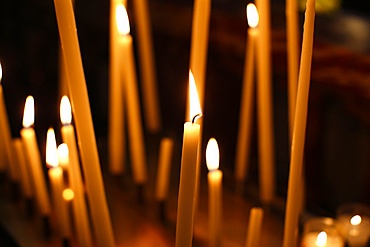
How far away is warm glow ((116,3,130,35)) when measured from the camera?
0.68m

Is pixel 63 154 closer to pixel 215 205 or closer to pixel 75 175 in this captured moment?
pixel 75 175

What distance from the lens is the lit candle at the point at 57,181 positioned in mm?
643

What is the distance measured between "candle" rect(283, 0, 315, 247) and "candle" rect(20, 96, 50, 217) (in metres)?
0.33

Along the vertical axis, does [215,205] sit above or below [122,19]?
below

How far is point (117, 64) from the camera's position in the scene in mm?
766

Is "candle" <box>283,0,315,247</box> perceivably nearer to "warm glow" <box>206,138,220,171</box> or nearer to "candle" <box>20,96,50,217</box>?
"warm glow" <box>206,138,220,171</box>

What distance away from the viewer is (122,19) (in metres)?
0.69

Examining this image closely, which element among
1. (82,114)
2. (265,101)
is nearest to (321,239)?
(265,101)

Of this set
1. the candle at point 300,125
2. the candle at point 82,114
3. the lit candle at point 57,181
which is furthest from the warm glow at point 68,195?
the candle at point 300,125

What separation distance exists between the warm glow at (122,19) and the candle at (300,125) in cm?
27

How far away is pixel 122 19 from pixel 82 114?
231mm

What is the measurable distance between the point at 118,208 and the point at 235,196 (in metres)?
0.17

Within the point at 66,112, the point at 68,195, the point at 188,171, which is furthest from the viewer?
the point at 68,195

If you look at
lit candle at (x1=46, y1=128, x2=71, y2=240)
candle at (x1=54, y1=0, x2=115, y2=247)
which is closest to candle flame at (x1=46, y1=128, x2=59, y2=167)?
lit candle at (x1=46, y1=128, x2=71, y2=240)
